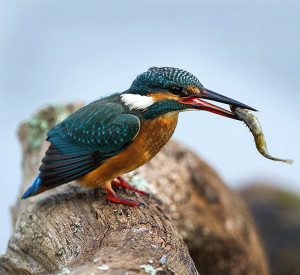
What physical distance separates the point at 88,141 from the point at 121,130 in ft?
0.89

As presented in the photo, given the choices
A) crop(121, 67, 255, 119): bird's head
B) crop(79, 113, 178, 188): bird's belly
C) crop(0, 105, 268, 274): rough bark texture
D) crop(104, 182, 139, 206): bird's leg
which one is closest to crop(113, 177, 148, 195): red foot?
crop(0, 105, 268, 274): rough bark texture

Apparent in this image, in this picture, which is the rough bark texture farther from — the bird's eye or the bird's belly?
the bird's eye

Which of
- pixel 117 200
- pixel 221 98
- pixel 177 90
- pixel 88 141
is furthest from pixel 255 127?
pixel 88 141

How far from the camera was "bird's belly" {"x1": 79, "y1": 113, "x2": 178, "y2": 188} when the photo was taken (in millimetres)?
4457

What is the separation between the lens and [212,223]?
18.8ft

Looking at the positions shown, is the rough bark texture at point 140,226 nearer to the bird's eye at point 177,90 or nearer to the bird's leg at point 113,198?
the bird's leg at point 113,198

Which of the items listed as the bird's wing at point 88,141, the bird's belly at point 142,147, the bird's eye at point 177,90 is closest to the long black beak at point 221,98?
the bird's eye at point 177,90

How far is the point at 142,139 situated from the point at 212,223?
154 cm

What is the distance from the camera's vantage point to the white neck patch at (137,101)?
4430 millimetres

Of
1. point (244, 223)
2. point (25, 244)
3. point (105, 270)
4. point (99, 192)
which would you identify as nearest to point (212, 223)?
point (244, 223)

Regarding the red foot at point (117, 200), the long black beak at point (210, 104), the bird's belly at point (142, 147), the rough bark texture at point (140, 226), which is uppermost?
the long black beak at point (210, 104)

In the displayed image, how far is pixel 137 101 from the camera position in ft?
14.7

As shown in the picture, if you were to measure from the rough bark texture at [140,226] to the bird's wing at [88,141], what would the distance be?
210 millimetres

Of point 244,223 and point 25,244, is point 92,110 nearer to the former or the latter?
point 25,244
